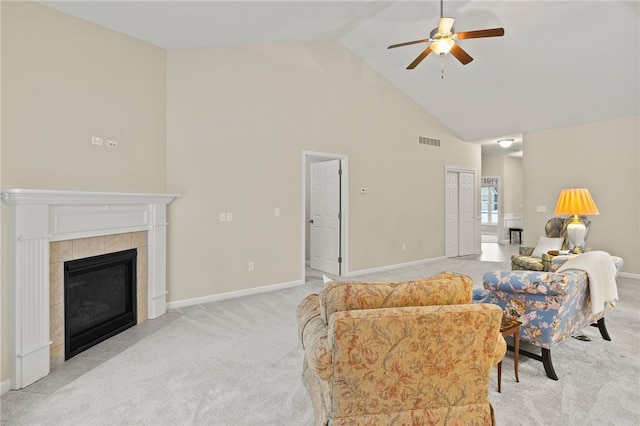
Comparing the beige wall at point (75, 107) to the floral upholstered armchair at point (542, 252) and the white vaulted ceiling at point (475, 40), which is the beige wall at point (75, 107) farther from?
the floral upholstered armchair at point (542, 252)

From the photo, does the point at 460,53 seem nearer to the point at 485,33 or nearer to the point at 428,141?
the point at 485,33

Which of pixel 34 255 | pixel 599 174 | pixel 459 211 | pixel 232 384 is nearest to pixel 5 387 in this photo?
pixel 34 255

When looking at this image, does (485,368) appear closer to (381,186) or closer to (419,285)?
(419,285)

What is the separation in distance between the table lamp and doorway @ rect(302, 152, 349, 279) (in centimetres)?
311

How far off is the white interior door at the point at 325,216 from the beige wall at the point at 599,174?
164 inches

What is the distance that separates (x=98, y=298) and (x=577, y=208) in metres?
5.67

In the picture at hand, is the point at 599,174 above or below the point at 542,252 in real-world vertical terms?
above

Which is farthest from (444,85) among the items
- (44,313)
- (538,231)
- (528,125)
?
(44,313)

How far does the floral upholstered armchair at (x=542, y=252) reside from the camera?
4.58 m

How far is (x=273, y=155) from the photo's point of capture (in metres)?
4.95

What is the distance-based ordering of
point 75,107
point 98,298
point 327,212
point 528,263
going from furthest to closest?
point 327,212 < point 528,263 < point 98,298 < point 75,107

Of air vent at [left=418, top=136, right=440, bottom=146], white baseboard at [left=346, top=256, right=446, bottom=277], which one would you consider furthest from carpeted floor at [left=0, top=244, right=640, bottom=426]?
air vent at [left=418, top=136, right=440, bottom=146]

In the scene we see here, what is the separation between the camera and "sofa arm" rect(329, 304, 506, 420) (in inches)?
59.3

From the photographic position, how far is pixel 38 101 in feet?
8.92
